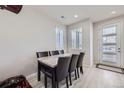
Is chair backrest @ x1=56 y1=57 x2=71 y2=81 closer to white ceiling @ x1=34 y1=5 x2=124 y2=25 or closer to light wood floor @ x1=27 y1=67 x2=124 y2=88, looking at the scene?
light wood floor @ x1=27 y1=67 x2=124 y2=88

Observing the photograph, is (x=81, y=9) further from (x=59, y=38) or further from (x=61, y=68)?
(x=61, y=68)

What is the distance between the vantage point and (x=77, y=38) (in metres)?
4.95

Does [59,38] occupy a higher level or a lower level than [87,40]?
higher

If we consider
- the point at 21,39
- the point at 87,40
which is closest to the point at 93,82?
the point at 87,40

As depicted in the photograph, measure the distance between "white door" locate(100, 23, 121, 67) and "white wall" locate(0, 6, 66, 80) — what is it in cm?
287

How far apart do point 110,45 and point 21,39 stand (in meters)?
3.92

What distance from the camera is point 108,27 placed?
4.29 metres

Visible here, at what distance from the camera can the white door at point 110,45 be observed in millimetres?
3986

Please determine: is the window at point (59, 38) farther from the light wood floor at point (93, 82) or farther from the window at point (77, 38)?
the light wood floor at point (93, 82)

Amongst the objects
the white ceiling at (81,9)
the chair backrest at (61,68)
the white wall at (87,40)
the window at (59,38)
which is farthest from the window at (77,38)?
the chair backrest at (61,68)
